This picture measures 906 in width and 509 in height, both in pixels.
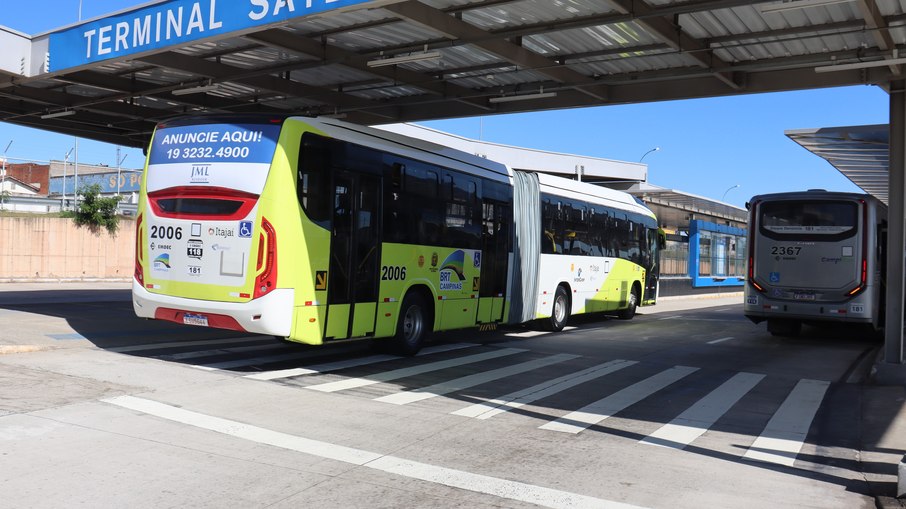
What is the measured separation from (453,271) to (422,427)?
610 centimetres

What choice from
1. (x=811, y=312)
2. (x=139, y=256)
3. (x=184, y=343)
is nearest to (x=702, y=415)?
(x=139, y=256)

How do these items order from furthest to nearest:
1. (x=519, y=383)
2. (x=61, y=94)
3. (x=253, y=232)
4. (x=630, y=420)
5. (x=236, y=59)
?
(x=61, y=94) < (x=236, y=59) < (x=519, y=383) < (x=253, y=232) < (x=630, y=420)

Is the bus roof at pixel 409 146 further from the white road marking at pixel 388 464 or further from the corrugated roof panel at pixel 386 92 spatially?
the white road marking at pixel 388 464

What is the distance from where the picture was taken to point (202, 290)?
10.4 m

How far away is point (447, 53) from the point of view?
13234 millimetres

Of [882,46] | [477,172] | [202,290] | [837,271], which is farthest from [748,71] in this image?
[202,290]

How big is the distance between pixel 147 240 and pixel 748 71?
34.3ft

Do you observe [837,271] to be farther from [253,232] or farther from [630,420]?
[253,232]

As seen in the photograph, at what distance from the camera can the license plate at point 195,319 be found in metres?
10.3

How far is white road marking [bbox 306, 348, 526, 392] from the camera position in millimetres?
9814

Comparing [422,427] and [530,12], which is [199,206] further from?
[530,12]

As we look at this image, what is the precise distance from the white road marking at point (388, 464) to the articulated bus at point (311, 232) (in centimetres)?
238

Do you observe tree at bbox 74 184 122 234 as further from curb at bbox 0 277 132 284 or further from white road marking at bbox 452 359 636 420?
white road marking at bbox 452 359 636 420

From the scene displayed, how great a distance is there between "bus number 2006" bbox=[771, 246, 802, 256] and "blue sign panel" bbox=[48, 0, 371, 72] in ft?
42.6
